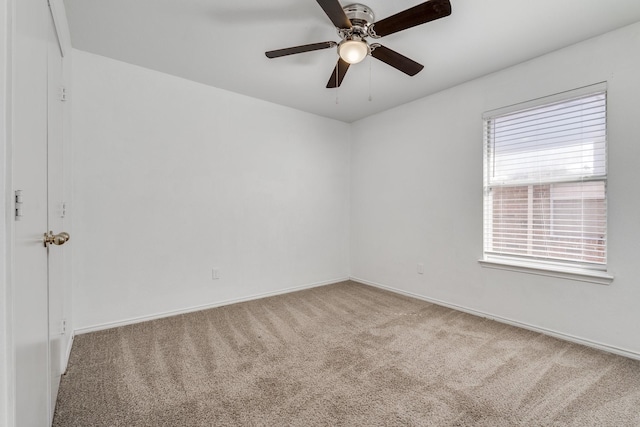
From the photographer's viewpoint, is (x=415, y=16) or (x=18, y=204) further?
(x=415, y=16)

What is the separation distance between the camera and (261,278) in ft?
11.8

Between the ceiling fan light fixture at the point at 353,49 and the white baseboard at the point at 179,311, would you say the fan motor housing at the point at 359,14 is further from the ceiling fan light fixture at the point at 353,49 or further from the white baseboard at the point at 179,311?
the white baseboard at the point at 179,311

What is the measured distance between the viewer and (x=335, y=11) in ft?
5.28

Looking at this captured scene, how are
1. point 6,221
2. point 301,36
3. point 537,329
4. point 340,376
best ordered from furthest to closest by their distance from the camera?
point 537,329 < point 301,36 < point 340,376 < point 6,221

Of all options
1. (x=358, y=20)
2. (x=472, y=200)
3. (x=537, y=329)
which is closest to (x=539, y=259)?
(x=537, y=329)

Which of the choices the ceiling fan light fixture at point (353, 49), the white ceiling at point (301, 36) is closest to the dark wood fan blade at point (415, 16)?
the ceiling fan light fixture at point (353, 49)

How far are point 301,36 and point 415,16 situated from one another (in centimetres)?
101

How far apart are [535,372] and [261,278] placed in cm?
279

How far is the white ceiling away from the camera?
6.45ft

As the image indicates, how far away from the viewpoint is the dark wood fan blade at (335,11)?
153 centimetres

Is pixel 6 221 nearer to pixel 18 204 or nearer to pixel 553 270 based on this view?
pixel 18 204

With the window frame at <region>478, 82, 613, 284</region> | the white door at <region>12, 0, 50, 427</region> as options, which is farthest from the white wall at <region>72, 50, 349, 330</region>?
the window frame at <region>478, 82, 613, 284</region>

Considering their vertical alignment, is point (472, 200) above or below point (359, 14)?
below

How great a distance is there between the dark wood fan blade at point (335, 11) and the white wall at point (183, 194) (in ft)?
6.52
